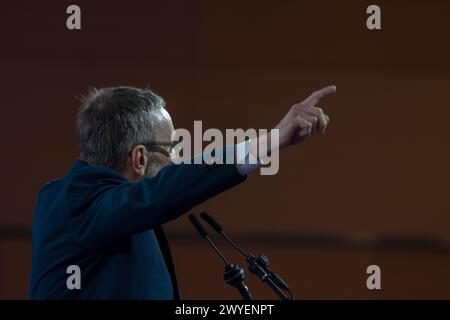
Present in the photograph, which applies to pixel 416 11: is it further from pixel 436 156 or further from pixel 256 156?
pixel 256 156

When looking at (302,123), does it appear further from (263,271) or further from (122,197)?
(263,271)

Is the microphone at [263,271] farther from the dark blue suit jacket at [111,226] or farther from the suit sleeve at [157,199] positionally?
the suit sleeve at [157,199]

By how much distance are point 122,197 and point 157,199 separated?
0.29ft

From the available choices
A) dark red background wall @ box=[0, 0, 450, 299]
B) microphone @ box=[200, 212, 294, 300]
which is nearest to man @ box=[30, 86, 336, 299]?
microphone @ box=[200, 212, 294, 300]

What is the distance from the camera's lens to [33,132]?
432 cm

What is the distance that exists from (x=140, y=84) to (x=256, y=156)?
8.78ft

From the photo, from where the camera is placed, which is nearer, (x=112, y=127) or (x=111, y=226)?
(x=111, y=226)

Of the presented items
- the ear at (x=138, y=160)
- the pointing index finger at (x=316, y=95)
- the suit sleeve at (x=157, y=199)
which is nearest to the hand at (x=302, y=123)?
the pointing index finger at (x=316, y=95)

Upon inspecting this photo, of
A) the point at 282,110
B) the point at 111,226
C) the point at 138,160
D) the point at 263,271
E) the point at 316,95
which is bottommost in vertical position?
the point at 263,271

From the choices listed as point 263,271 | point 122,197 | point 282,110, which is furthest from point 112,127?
point 282,110

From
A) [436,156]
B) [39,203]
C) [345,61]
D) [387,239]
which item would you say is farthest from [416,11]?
[39,203]

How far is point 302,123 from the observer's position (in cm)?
160

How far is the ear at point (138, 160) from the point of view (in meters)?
2.04
